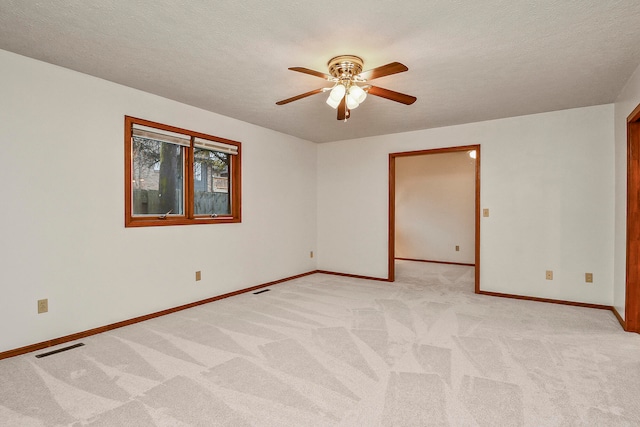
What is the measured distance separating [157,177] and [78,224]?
100 cm

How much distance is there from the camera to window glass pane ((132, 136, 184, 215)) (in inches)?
140

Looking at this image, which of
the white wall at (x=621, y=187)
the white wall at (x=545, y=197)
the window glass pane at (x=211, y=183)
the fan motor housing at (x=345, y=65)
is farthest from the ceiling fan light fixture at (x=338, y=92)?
the white wall at (x=545, y=197)

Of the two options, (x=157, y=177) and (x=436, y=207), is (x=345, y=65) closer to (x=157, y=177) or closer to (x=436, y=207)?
(x=157, y=177)

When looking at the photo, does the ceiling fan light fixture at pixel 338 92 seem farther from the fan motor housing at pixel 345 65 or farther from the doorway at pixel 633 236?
the doorway at pixel 633 236

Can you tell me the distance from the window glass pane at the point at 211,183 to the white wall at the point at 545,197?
8.54 feet

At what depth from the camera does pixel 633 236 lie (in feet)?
10.2

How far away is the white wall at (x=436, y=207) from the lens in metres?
6.86

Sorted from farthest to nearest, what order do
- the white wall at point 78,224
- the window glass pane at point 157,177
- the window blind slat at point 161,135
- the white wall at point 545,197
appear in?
the white wall at point 545,197
the window glass pane at point 157,177
the window blind slat at point 161,135
the white wall at point 78,224

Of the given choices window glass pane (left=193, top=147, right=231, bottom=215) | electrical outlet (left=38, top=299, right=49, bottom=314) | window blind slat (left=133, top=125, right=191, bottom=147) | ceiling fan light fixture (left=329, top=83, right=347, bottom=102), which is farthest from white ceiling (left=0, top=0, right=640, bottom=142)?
electrical outlet (left=38, top=299, right=49, bottom=314)

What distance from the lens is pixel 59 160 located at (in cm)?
282

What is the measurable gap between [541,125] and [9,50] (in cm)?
538

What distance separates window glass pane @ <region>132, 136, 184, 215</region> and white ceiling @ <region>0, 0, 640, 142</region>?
602 mm

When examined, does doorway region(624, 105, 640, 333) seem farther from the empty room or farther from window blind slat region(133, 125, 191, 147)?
window blind slat region(133, 125, 191, 147)

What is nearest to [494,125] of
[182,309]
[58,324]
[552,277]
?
[552,277]
